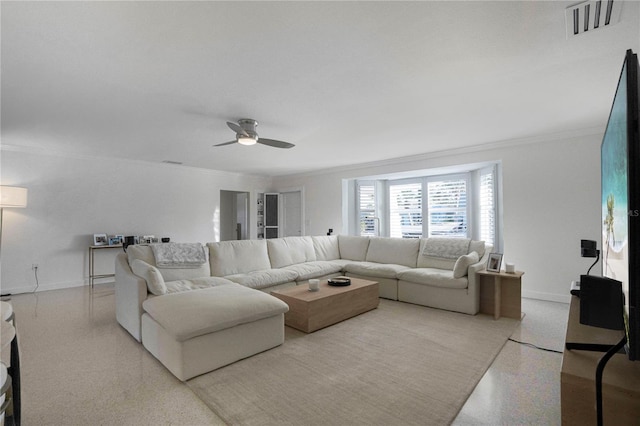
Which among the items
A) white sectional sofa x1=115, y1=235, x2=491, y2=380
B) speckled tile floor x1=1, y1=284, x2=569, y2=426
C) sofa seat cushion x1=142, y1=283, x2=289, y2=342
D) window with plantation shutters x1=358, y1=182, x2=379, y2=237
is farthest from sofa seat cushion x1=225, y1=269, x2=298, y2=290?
window with plantation shutters x1=358, y1=182, x2=379, y2=237

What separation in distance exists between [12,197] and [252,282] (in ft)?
12.7

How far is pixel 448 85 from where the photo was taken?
8.66 ft

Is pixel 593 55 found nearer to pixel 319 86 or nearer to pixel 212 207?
pixel 319 86

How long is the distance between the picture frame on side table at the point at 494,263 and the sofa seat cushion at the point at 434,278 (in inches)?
14.5

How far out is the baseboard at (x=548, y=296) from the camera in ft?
13.5

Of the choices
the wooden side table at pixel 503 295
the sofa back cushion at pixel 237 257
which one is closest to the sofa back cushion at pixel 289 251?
the sofa back cushion at pixel 237 257

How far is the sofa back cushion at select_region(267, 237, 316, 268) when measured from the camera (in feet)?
15.2

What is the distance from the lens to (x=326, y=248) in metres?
5.48

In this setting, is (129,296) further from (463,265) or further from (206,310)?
(463,265)

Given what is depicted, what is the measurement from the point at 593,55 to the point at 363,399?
2906mm

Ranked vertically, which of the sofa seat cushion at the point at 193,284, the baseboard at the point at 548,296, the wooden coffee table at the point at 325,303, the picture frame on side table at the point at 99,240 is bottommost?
the baseboard at the point at 548,296

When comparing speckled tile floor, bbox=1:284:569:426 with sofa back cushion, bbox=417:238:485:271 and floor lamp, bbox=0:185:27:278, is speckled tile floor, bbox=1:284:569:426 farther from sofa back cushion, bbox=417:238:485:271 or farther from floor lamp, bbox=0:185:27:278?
floor lamp, bbox=0:185:27:278

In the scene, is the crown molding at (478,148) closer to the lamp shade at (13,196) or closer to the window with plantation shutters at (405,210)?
the window with plantation shutters at (405,210)

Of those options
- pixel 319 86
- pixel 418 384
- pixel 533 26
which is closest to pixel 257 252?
pixel 319 86
